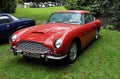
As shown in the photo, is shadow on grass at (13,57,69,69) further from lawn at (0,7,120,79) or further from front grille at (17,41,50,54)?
front grille at (17,41,50,54)

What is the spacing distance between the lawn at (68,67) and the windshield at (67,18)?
1129 mm

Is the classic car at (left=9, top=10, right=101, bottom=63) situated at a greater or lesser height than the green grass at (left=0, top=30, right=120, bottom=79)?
Answer: greater

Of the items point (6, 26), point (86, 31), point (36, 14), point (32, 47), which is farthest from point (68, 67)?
point (36, 14)

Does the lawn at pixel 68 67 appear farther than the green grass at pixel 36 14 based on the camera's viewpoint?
No

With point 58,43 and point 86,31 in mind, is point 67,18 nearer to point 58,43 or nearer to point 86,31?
point 86,31

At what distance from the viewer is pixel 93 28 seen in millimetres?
7734

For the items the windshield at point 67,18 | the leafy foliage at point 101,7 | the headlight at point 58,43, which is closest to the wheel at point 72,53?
the headlight at point 58,43

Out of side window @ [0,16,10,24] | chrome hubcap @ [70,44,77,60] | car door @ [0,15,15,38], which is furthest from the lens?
side window @ [0,16,10,24]

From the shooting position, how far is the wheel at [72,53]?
5.72 metres

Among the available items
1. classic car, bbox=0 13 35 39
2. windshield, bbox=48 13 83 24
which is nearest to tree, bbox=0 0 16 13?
classic car, bbox=0 13 35 39

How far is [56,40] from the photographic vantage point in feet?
17.6

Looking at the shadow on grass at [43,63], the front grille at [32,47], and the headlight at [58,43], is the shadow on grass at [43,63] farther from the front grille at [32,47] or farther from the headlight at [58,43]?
the headlight at [58,43]

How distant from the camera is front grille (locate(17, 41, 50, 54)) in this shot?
5.32 metres

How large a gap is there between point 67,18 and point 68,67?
1.94 m
